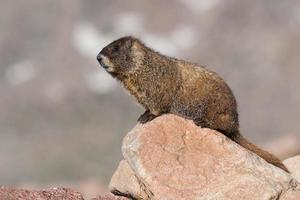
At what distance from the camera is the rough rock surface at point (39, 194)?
460 inches

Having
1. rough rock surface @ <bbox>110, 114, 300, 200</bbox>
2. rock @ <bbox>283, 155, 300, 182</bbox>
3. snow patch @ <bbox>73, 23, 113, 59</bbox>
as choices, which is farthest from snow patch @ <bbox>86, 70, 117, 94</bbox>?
rough rock surface @ <bbox>110, 114, 300, 200</bbox>

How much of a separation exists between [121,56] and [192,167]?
7.85ft

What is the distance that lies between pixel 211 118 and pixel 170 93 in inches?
33.6

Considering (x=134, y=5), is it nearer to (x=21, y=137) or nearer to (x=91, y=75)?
(x=91, y=75)

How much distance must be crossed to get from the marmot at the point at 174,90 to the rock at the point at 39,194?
6.98 feet

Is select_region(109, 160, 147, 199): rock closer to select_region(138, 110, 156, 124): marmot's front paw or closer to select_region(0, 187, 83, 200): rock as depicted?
select_region(138, 110, 156, 124): marmot's front paw

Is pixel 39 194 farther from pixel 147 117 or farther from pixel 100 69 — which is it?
pixel 100 69

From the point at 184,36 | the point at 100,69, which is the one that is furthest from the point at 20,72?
the point at 184,36

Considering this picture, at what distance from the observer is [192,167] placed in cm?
1277

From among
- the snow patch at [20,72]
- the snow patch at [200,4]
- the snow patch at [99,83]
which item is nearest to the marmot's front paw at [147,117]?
the snow patch at [99,83]

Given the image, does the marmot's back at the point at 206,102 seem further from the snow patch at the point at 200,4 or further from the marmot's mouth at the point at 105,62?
the snow patch at the point at 200,4

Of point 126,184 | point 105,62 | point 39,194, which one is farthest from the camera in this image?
point 126,184

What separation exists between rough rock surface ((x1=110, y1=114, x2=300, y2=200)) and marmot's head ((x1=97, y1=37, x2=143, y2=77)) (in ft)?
3.50

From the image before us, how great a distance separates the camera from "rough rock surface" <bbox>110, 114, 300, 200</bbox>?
487 inches
